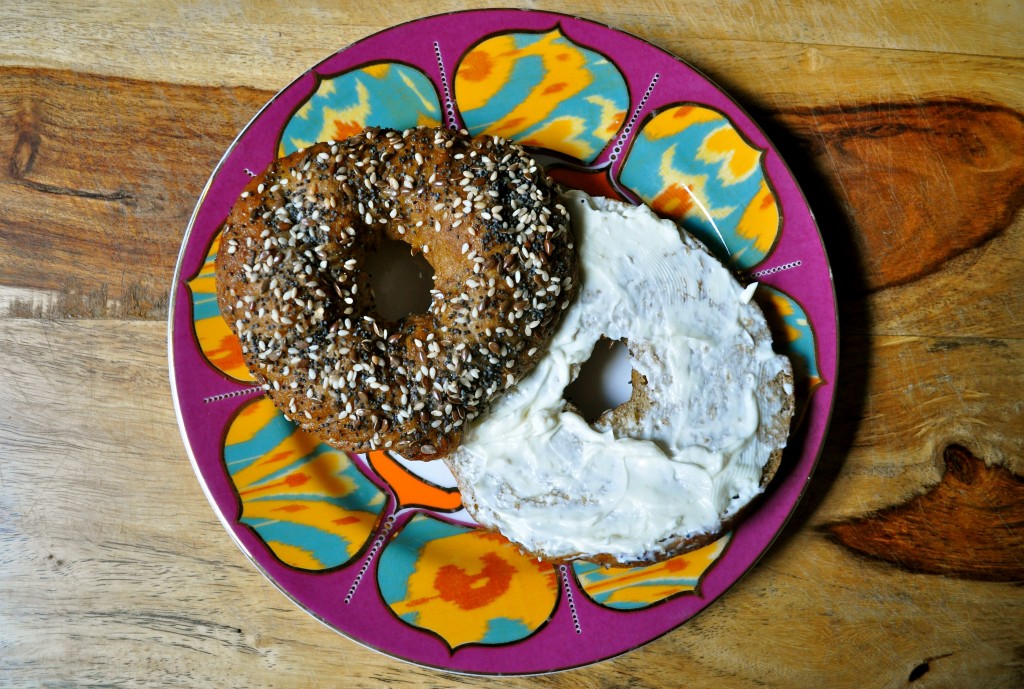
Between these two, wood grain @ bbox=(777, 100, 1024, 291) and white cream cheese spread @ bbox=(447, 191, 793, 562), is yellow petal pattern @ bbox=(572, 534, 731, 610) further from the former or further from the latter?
wood grain @ bbox=(777, 100, 1024, 291)

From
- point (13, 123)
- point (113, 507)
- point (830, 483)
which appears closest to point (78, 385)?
point (113, 507)

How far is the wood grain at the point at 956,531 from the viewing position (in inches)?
→ 72.2

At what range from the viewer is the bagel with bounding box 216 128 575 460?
4.71 feet

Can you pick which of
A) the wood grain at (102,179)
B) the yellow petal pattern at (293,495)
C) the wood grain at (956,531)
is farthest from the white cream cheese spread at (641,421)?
the wood grain at (102,179)

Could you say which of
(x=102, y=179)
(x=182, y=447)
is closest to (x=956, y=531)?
(x=182, y=447)

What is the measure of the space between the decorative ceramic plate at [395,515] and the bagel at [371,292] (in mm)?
249

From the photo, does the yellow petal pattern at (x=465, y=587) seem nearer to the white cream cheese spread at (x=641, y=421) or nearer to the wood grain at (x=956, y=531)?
the white cream cheese spread at (x=641, y=421)

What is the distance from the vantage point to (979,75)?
1.89 m

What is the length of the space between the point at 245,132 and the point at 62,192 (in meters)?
0.61

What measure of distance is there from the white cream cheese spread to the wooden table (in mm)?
410

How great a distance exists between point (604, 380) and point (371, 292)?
2.20 feet

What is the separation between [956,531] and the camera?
184cm

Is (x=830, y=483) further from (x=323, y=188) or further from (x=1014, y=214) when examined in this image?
(x=323, y=188)

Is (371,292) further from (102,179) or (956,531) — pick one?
(956,531)
